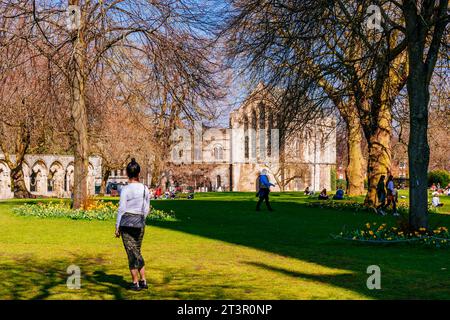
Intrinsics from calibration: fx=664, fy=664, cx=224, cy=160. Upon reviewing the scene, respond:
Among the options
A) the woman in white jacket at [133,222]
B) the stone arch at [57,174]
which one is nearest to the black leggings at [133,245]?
the woman in white jacket at [133,222]

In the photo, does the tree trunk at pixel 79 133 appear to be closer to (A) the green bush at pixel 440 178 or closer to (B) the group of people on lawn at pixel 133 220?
(B) the group of people on lawn at pixel 133 220

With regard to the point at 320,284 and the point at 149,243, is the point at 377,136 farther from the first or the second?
the point at 320,284

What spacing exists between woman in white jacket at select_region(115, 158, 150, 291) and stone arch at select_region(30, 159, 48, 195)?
52739 mm

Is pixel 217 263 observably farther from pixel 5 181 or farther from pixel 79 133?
pixel 5 181

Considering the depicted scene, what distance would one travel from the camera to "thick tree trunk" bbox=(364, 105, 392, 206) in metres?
28.4

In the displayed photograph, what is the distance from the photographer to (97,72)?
24.7m

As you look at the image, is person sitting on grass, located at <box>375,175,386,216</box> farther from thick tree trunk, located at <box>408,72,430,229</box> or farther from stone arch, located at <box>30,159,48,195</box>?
stone arch, located at <box>30,159,48,195</box>

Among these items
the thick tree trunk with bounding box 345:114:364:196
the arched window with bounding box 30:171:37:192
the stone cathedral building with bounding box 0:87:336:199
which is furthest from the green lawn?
the stone cathedral building with bounding box 0:87:336:199

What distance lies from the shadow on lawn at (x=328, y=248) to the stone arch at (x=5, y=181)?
1369 inches

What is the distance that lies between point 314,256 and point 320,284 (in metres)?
3.39

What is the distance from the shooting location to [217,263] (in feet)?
38.7

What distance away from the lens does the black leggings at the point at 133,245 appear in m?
8.99

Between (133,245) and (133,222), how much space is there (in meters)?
0.31

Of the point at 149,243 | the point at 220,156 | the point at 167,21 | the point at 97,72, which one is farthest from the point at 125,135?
the point at 220,156
